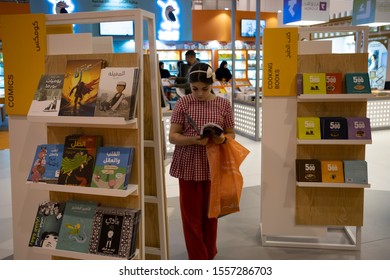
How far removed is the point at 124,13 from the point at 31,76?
834 millimetres

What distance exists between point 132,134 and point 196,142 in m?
0.61

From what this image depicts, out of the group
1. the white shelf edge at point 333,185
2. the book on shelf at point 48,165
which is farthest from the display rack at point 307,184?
the book on shelf at point 48,165

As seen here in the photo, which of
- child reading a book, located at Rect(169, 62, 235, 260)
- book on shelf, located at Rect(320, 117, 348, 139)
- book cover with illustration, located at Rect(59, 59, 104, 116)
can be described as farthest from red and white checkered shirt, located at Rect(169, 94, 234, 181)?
book on shelf, located at Rect(320, 117, 348, 139)

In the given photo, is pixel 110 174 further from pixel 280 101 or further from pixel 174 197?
pixel 174 197

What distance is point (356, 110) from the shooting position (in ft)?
10.9

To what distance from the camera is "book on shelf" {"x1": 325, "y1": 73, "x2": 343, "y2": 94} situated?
3225mm

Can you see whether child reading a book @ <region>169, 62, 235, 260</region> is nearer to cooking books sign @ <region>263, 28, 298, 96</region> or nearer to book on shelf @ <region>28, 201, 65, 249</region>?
cooking books sign @ <region>263, 28, 298, 96</region>

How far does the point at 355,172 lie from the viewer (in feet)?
10.8

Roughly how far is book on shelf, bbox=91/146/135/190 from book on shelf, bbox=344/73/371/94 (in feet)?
6.28

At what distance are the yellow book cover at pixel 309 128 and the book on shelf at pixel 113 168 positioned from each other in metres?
1.63

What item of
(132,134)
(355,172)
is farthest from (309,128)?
(132,134)

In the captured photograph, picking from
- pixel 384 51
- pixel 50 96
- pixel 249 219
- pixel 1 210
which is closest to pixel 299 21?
pixel 384 51

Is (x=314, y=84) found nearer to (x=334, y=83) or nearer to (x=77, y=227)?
(x=334, y=83)

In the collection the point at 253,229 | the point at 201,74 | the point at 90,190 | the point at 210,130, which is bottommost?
the point at 253,229
